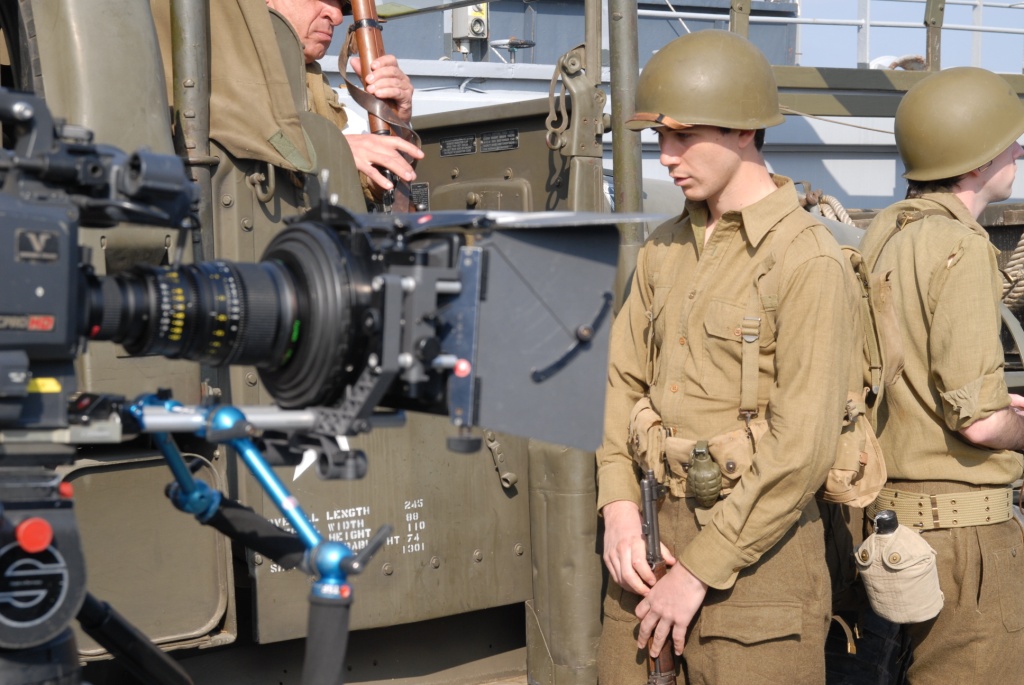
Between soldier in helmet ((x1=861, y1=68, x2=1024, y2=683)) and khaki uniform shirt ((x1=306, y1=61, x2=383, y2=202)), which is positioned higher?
khaki uniform shirt ((x1=306, y1=61, x2=383, y2=202))

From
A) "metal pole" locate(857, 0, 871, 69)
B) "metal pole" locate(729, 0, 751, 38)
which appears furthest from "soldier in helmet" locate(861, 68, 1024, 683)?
"metal pole" locate(857, 0, 871, 69)

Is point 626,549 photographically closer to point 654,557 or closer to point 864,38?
point 654,557

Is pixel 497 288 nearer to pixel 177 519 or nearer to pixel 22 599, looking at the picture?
pixel 22 599

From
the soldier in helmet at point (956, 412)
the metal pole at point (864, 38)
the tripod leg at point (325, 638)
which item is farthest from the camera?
the metal pole at point (864, 38)

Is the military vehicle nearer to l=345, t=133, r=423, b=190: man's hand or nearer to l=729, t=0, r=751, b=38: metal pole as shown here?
l=345, t=133, r=423, b=190: man's hand

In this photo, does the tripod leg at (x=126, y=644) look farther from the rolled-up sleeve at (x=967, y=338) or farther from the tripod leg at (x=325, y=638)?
the rolled-up sleeve at (x=967, y=338)

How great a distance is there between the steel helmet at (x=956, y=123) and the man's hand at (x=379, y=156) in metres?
1.46

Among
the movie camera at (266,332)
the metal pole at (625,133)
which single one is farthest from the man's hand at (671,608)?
the metal pole at (625,133)

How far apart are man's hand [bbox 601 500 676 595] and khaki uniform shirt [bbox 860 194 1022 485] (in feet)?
2.74

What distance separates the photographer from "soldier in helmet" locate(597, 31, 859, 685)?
2689 millimetres

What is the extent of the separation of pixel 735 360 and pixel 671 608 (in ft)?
1.90

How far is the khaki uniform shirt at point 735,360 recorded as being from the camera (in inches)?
105

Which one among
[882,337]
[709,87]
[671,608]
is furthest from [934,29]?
[671,608]

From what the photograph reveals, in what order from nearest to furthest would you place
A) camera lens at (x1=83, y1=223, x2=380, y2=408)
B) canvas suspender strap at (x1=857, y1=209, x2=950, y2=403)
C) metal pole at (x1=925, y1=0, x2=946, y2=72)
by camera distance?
1. camera lens at (x1=83, y1=223, x2=380, y2=408)
2. canvas suspender strap at (x1=857, y1=209, x2=950, y2=403)
3. metal pole at (x1=925, y1=0, x2=946, y2=72)
